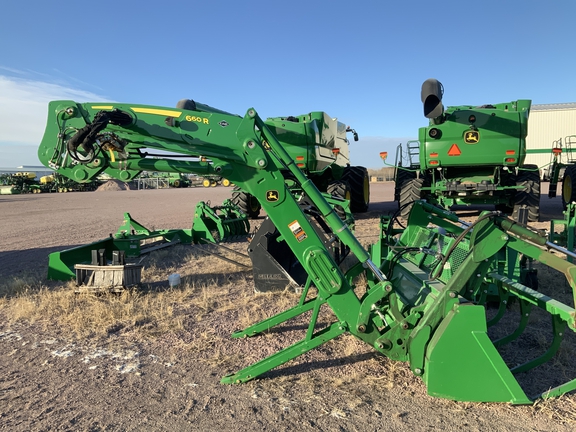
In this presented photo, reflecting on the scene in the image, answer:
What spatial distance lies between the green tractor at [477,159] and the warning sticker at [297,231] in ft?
23.5

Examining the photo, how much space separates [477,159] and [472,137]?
54 centimetres

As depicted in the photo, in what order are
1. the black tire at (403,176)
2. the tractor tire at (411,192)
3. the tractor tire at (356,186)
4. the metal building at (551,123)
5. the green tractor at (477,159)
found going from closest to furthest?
the green tractor at (477,159) → the tractor tire at (411,192) → the black tire at (403,176) → the tractor tire at (356,186) → the metal building at (551,123)

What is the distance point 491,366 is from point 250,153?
7.37 ft

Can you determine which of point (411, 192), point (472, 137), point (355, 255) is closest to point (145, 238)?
point (355, 255)

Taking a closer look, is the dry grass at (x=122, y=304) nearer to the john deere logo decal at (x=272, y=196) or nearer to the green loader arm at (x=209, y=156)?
the green loader arm at (x=209, y=156)

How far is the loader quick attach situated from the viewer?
2.73 meters

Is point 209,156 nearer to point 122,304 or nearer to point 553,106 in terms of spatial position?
point 122,304

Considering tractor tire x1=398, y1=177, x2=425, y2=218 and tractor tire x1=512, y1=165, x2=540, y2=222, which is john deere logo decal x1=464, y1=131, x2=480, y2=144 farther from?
tractor tire x1=512, y1=165, x2=540, y2=222

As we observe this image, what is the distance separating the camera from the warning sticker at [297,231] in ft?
10.3

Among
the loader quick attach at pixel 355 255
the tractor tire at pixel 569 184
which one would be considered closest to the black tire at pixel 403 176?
the tractor tire at pixel 569 184

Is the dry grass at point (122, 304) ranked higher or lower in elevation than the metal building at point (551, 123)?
lower

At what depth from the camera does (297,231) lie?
10.4 ft

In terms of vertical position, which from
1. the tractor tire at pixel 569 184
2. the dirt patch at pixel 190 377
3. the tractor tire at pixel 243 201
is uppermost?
the tractor tire at pixel 569 184

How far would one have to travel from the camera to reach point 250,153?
3.15 metres
